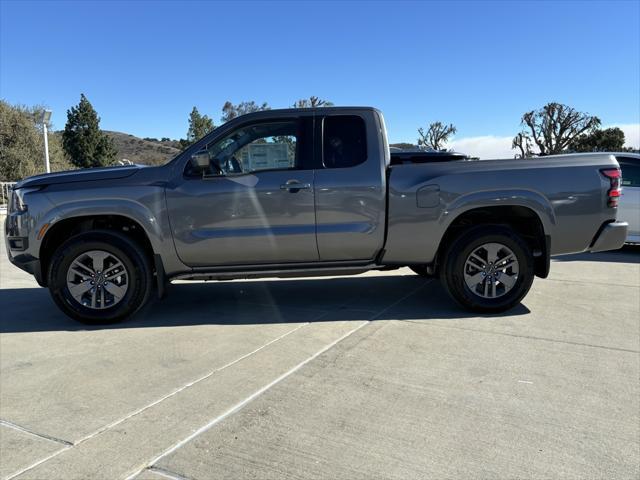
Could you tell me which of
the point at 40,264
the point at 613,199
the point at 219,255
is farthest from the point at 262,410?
the point at 613,199

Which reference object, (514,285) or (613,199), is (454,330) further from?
(613,199)

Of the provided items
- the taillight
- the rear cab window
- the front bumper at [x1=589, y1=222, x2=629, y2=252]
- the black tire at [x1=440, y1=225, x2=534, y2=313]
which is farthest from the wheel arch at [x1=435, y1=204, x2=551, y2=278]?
the rear cab window

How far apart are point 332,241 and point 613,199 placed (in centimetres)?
283

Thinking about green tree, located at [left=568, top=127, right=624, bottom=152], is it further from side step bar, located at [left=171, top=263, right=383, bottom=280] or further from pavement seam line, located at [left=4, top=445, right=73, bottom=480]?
pavement seam line, located at [left=4, top=445, right=73, bottom=480]

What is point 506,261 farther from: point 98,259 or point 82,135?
point 82,135

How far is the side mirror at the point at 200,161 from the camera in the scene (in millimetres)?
4773

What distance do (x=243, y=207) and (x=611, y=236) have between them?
3.69m

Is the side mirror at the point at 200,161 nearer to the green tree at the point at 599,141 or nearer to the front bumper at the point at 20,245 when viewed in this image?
the front bumper at the point at 20,245

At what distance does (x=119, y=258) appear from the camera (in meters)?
4.88

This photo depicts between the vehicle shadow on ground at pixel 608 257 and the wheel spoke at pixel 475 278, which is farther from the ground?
the wheel spoke at pixel 475 278

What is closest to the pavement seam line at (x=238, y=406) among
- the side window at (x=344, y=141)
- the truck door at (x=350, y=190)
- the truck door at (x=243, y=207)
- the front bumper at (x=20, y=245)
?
the truck door at (x=350, y=190)

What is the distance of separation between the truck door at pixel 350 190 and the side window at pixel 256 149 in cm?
29

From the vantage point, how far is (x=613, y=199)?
5.04 meters

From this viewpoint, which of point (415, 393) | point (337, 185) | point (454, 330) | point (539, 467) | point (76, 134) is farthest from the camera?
point (76, 134)
